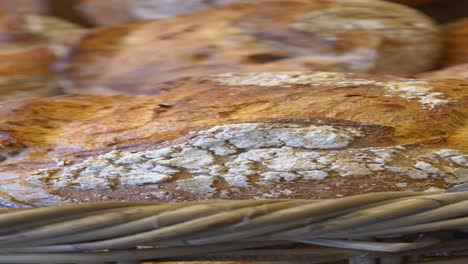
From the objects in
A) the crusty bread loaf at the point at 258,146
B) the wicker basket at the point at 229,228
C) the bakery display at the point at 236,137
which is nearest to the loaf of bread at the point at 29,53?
the bakery display at the point at 236,137

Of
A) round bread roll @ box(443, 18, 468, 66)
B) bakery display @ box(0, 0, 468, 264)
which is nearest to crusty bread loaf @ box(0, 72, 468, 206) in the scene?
bakery display @ box(0, 0, 468, 264)

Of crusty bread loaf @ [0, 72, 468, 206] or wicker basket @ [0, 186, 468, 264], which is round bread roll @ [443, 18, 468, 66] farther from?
wicker basket @ [0, 186, 468, 264]

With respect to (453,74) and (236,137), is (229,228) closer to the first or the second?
(236,137)

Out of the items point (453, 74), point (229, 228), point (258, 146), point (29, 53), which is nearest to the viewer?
point (229, 228)

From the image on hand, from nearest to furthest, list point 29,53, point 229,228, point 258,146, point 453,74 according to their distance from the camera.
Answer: point 229,228 → point 258,146 → point 453,74 → point 29,53

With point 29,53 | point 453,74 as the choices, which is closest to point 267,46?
point 453,74

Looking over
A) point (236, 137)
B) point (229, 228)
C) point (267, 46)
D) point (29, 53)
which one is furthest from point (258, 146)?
point (29, 53)

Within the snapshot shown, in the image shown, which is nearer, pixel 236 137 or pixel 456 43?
pixel 236 137
